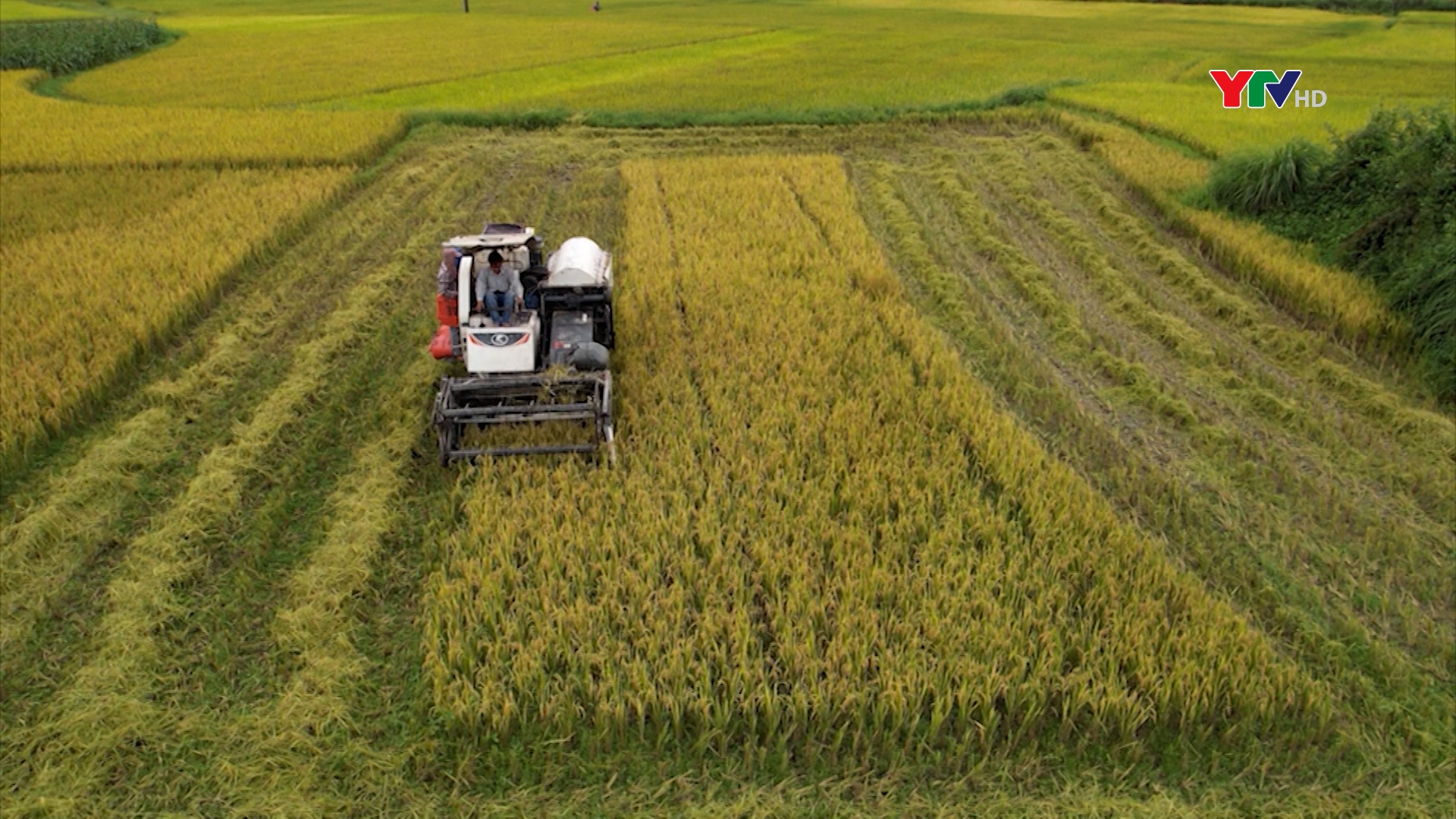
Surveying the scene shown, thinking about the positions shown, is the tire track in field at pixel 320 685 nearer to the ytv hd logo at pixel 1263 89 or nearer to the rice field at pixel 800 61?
the rice field at pixel 800 61

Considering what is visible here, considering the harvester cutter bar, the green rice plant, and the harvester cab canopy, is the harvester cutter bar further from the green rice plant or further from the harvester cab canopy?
the green rice plant

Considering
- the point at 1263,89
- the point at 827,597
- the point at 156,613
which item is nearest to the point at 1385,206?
the point at 827,597

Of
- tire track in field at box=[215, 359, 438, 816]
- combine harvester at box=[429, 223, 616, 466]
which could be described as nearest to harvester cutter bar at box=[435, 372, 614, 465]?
combine harvester at box=[429, 223, 616, 466]

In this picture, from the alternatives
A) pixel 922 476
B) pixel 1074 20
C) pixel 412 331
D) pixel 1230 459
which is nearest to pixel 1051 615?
pixel 922 476

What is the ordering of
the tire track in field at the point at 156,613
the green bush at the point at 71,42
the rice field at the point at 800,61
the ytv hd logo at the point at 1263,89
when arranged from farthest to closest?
the green bush at the point at 71,42
the rice field at the point at 800,61
the ytv hd logo at the point at 1263,89
the tire track in field at the point at 156,613

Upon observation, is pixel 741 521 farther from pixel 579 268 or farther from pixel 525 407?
pixel 579 268

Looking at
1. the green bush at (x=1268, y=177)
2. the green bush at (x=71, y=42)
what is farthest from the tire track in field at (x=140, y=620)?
the green bush at (x=71, y=42)
